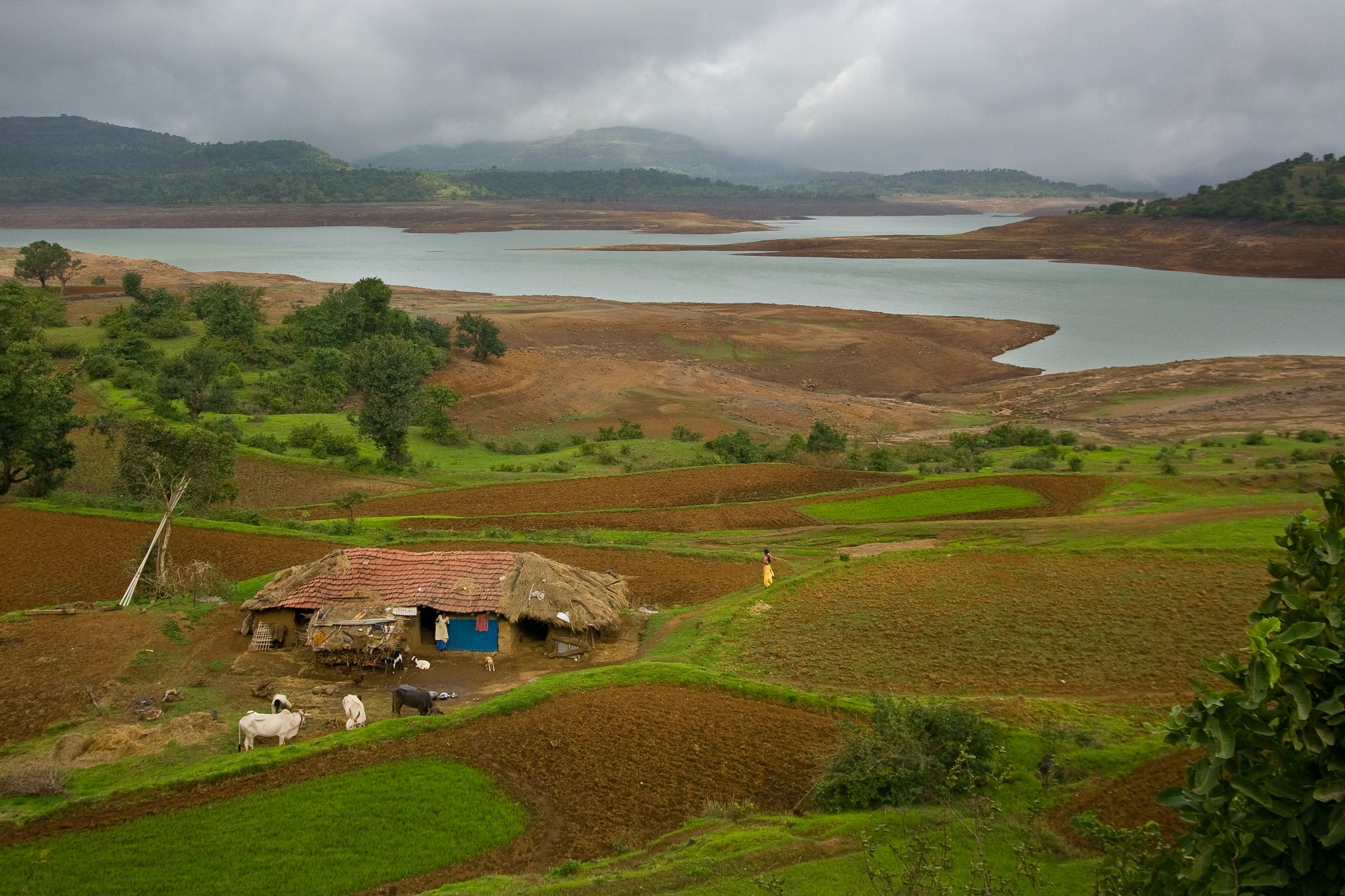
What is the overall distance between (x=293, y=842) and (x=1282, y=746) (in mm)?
10905

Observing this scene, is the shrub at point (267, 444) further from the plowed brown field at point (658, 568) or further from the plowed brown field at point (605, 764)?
the plowed brown field at point (605, 764)

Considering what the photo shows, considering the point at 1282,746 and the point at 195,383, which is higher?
the point at 1282,746

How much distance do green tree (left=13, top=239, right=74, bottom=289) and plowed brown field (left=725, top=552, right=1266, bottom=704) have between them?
254ft

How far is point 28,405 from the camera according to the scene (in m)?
27.4

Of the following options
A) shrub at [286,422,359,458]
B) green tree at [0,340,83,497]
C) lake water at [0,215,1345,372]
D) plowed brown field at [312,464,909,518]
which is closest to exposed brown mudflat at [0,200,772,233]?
lake water at [0,215,1345,372]

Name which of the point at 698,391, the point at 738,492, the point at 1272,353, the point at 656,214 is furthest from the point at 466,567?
the point at 656,214

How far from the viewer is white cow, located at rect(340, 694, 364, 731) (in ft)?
49.8

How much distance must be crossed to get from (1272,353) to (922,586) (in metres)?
55.8

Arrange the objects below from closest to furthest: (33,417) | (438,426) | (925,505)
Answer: (33,417) < (925,505) < (438,426)

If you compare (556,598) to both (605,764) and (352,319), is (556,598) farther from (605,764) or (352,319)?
(352,319)

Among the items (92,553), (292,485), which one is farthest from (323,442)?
(92,553)

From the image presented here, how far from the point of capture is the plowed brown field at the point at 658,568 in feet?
75.1

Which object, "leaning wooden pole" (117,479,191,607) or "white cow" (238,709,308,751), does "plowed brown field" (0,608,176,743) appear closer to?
"leaning wooden pole" (117,479,191,607)

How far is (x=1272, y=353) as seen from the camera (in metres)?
64.1
